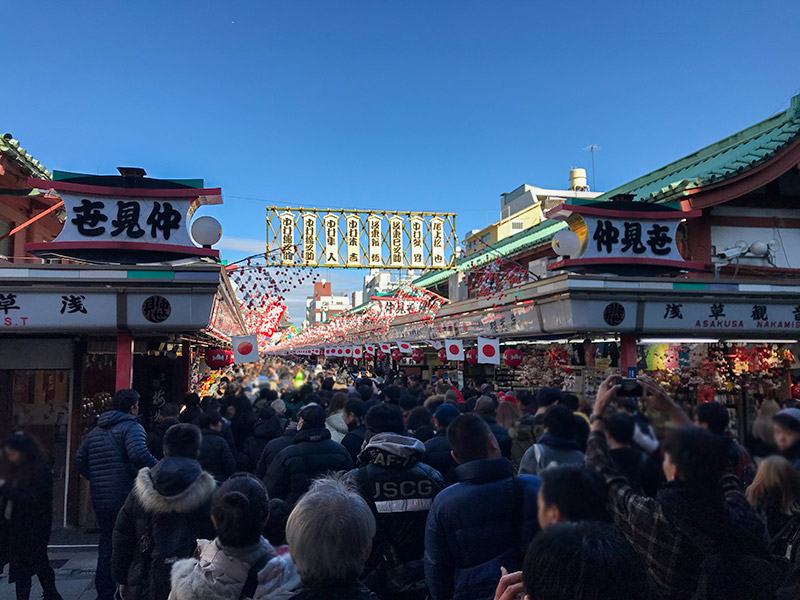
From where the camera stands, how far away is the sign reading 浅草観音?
9.64m

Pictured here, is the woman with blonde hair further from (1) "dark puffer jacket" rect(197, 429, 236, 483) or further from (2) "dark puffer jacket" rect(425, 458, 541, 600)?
(1) "dark puffer jacket" rect(197, 429, 236, 483)

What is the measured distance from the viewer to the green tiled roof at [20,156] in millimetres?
10750

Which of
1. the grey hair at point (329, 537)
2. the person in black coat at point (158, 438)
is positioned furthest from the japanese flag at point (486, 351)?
the grey hair at point (329, 537)

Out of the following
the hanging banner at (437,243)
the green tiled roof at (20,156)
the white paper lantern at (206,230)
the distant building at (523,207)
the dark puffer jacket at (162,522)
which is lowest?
the dark puffer jacket at (162,522)

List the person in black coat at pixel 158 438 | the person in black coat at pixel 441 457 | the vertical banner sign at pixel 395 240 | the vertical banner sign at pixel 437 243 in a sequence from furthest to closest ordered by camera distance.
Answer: the vertical banner sign at pixel 437 243 → the vertical banner sign at pixel 395 240 → the person in black coat at pixel 158 438 → the person in black coat at pixel 441 457

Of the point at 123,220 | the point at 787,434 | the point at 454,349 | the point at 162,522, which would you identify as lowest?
the point at 162,522

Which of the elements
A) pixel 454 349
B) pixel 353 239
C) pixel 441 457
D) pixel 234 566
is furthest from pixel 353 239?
pixel 234 566

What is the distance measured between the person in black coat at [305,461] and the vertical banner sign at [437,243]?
2084 centimetres

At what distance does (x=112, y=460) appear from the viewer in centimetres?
612

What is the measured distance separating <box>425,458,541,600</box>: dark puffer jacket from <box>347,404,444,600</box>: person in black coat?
0.85m

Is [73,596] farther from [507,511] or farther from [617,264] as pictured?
[617,264]

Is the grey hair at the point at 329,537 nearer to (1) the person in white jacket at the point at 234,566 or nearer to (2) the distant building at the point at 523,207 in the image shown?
(1) the person in white jacket at the point at 234,566

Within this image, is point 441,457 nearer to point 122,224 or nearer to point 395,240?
point 122,224

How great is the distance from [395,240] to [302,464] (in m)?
21.1
